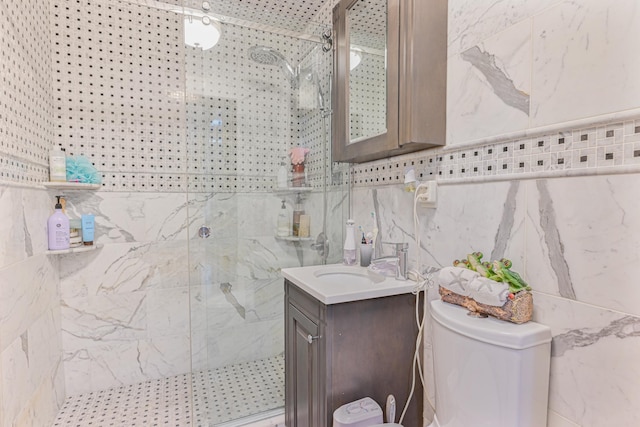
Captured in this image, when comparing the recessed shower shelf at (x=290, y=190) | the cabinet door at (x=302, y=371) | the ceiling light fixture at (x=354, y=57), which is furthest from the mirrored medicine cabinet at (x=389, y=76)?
the cabinet door at (x=302, y=371)

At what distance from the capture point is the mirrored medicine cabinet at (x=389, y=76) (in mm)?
1230

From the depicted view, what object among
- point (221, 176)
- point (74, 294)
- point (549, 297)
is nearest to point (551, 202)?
point (549, 297)

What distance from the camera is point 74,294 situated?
2086 millimetres

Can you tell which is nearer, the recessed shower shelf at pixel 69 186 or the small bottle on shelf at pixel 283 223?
the recessed shower shelf at pixel 69 186

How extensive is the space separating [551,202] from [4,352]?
205 centimetres

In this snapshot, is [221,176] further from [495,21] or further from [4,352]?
[495,21]

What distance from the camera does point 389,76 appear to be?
1.35m

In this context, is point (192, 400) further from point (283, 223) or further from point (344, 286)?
point (344, 286)

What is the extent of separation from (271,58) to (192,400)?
2.12 m

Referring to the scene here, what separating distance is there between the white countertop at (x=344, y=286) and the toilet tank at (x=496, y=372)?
34cm

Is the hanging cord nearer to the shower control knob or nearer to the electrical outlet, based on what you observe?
the electrical outlet

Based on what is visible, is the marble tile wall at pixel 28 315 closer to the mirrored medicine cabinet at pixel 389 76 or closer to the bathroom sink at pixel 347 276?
the bathroom sink at pixel 347 276

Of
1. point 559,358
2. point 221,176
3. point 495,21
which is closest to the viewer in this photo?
point 559,358

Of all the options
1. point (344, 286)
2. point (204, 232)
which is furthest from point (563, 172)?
point (204, 232)
